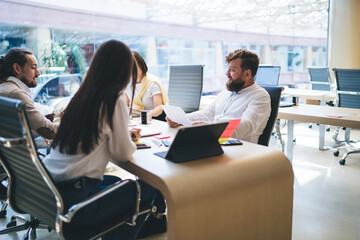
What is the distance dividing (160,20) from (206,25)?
3.49 feet

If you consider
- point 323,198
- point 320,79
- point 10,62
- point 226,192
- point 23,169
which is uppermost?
point 10,62

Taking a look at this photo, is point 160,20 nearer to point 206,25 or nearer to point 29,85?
point 206,25

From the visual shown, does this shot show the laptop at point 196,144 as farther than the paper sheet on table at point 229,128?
No

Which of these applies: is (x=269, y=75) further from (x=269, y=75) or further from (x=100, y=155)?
(x=100, y=155)

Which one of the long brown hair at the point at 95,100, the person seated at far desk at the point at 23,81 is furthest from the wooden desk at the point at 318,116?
the person seated at far desk at the point at 23,81

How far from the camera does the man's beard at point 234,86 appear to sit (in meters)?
2.45

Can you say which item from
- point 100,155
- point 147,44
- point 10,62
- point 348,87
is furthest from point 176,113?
point 147,44

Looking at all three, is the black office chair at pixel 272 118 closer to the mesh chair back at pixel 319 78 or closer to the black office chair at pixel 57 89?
the black office chair at pixel 57 89

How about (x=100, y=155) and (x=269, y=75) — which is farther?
(x=269, y=75)

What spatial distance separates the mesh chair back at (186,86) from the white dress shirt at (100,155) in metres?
1.89

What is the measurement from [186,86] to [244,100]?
45.4 inches

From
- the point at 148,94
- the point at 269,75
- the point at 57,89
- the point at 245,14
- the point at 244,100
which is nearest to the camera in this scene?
the point at 244,100

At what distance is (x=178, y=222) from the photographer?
1379 mm

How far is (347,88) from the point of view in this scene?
3812 mm
